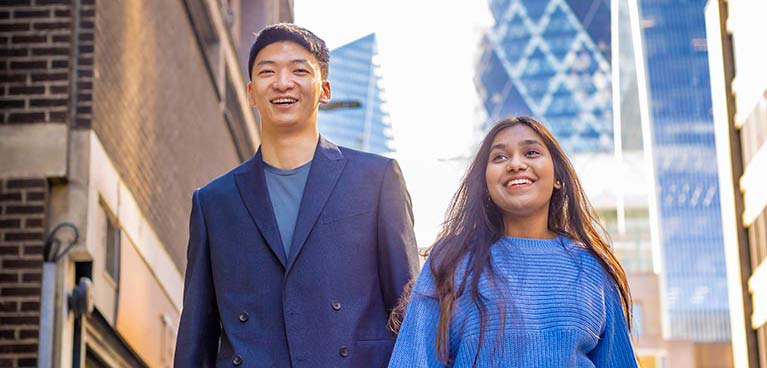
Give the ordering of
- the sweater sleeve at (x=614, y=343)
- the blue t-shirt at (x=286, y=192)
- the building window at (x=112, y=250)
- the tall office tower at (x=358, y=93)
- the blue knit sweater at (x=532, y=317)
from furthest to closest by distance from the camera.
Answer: the tall office tower at (x=358, y=93) < the building window at (x=112, y=250) < the blue t-shirt at (x=286, y=192) < the sweater sleeve at (x=614, y=343) < the blue knit sweater at (x=532, y=317)

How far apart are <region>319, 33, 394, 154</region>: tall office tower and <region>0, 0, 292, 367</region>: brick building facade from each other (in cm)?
13128

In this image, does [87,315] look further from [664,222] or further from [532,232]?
[664,222]

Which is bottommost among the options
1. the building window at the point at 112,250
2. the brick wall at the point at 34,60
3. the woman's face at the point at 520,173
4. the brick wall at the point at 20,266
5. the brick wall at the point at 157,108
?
the woman's face at the point at 520,173

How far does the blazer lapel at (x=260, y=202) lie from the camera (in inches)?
241

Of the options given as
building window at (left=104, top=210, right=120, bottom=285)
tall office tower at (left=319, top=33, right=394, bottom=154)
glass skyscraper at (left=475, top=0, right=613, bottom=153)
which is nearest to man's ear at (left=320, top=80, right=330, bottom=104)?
building window at (left=104, top=210, right=120, bottom=285)

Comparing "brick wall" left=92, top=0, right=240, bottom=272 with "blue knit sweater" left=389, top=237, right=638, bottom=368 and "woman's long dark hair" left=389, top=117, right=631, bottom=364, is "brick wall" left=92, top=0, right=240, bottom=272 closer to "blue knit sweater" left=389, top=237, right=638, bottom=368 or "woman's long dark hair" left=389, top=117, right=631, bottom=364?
"woman's long dark hair" left=389, top=117, right=631, bottom=364


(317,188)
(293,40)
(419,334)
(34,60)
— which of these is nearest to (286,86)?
(293,40)

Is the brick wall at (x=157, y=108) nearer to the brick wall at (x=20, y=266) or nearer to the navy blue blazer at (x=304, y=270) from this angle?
the brick wall at (x=20, y=266)

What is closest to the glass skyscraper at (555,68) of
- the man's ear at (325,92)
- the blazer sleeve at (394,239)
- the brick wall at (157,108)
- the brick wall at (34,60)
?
the brick wall at (157,108)

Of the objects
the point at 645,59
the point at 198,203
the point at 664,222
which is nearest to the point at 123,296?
the point at 198,203

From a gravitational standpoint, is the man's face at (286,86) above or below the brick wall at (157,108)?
below

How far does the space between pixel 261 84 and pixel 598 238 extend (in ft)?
4.77

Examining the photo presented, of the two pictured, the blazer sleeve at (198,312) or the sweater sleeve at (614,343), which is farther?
the blazer sleeve at (198,312)

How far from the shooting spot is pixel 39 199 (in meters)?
11.4
